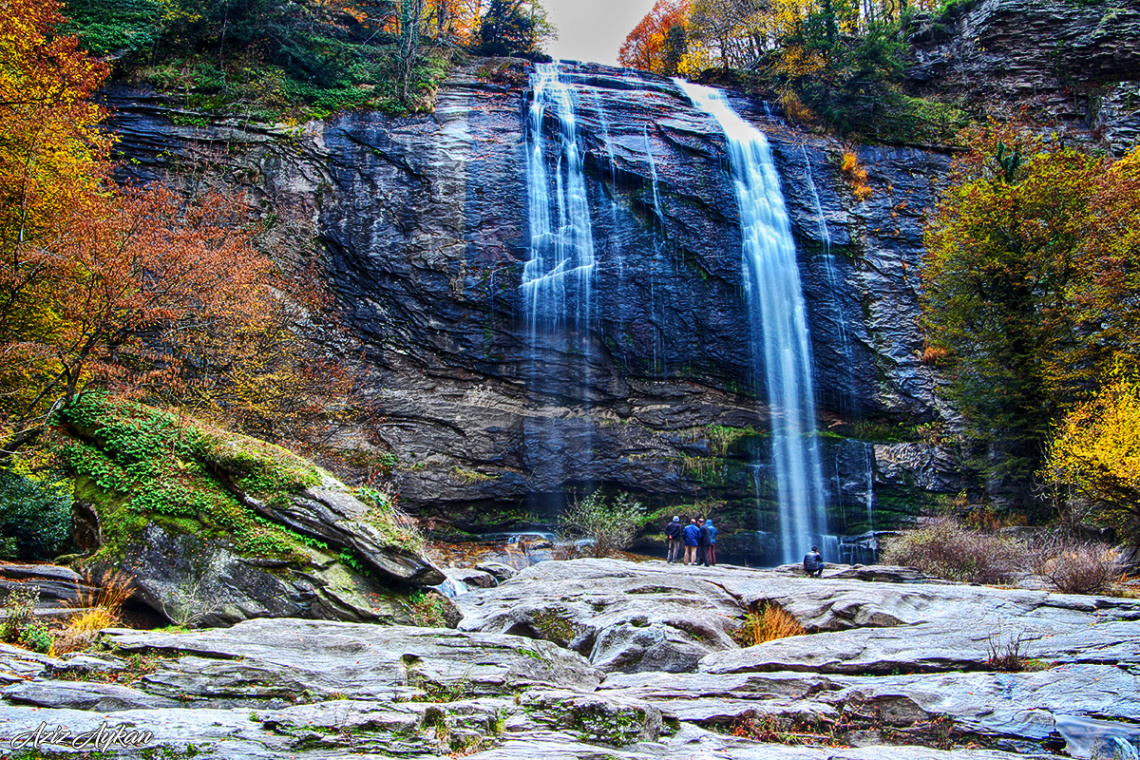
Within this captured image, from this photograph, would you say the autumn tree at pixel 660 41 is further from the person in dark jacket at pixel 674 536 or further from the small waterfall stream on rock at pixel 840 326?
the person in dark jacket at pixel 674 536

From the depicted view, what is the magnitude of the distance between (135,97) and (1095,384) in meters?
32.6

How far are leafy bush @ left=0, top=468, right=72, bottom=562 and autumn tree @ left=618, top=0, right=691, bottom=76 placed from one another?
32581mm

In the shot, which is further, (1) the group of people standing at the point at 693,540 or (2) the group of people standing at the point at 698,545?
(1) the group of people standing at the point at 693,540

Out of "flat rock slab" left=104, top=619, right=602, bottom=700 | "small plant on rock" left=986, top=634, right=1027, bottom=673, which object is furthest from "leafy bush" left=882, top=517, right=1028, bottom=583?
"flat rock slab" left=104, top=619, right=602, bottom=700

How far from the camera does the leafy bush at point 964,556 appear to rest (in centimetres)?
1299

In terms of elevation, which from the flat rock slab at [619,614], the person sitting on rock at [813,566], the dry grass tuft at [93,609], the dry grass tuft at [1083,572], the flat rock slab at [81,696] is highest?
the flat rock slab at [81,696]

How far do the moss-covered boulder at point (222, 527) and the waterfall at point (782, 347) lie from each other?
56.7ft

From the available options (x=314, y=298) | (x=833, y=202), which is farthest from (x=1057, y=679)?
(x=833, y=202)

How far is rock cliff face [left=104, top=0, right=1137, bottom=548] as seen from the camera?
2234 centimetres

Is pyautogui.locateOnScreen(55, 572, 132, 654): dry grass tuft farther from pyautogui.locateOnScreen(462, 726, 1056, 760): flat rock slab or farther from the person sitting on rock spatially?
the person sitting on rock

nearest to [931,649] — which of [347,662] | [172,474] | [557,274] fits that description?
[347,662]

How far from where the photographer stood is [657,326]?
2389 cm

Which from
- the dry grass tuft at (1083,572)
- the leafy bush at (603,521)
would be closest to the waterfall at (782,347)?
the leafy bush at (603,521)

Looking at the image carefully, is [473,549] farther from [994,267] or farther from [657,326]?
[994,267]
